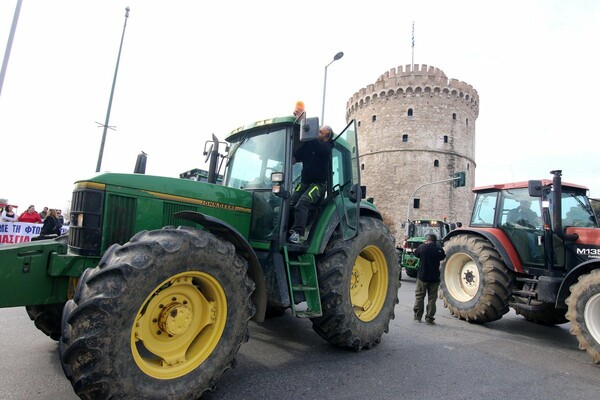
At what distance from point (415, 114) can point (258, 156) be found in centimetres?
3670

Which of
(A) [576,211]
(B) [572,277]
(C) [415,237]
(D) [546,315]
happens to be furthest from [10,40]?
(C) [415,237]

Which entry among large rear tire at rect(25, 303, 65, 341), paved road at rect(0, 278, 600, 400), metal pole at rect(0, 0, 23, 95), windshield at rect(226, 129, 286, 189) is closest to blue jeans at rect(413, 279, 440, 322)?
paved road at rect(0, 278, 600, 400)

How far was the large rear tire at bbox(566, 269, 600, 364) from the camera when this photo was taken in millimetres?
4371

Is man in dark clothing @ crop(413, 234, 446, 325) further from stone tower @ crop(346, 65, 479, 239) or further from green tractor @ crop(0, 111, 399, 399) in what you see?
stone tower @ crop(346, 65, 479, 239)

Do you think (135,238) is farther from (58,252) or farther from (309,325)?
(309,325)

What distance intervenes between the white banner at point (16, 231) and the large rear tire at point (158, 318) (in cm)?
1008

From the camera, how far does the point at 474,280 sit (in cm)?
666

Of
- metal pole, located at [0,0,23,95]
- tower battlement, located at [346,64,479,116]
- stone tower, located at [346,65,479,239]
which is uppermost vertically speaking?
tower battlement, located at [346,64,479,116]

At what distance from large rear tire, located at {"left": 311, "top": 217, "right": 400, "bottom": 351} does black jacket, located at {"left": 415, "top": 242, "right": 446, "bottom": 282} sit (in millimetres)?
1747

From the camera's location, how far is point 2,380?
10.1ft

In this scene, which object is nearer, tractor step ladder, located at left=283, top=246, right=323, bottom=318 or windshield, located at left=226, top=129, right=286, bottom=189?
tractor step ladder, located at left=283, top=246, right=323, bottom=318

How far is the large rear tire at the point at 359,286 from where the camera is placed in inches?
158

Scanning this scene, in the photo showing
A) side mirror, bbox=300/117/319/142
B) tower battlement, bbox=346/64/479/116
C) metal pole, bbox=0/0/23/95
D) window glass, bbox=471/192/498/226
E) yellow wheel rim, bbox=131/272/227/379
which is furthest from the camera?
tower battlement, bbox=346/64/479/116

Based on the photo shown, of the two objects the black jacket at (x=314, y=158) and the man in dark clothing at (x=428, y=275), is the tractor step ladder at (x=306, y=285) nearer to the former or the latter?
the black jacket at (x=314, y=158)
